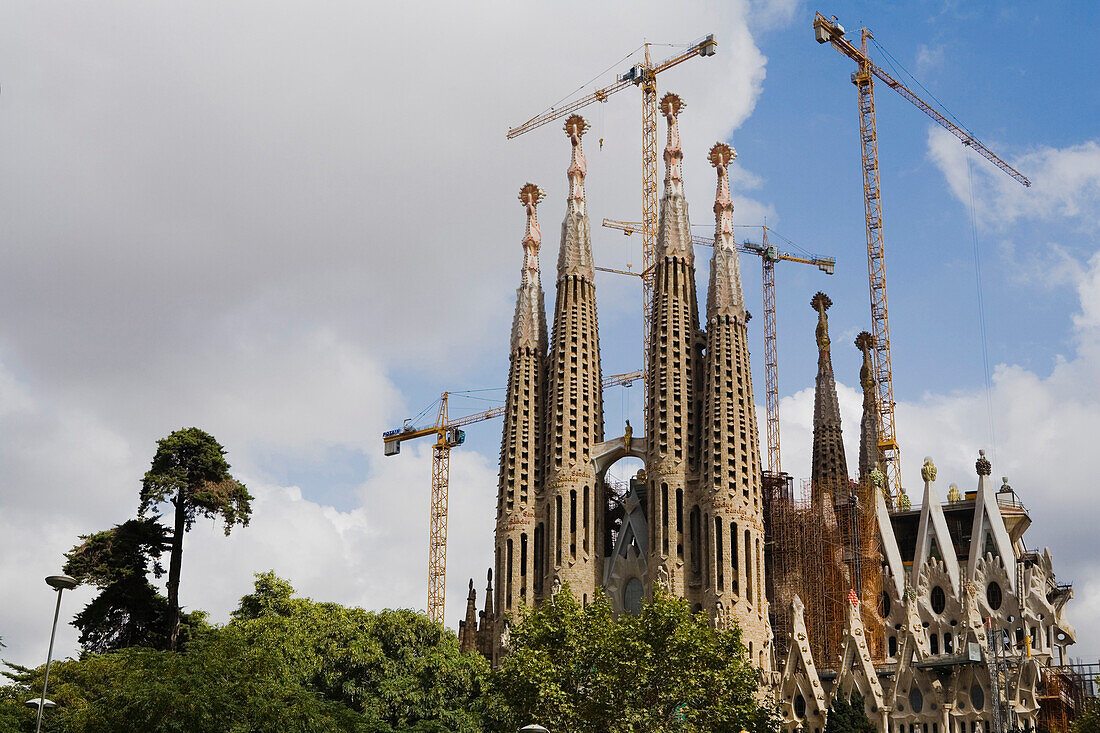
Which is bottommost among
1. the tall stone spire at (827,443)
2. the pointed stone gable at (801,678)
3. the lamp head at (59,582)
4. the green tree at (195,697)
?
the green tree at (195,697)

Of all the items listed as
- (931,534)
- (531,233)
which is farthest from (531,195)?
(931,534)

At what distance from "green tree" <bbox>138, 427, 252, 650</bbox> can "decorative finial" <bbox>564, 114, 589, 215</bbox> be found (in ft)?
99.9

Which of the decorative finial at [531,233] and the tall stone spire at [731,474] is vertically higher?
the decorative finial at [531,233]

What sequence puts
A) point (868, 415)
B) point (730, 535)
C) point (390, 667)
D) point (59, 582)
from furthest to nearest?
point (868, 415)
point (730, 535)
point (390, 667)
point (59, 582)

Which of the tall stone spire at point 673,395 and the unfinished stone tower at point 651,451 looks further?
the tall stone spire at point 673,395

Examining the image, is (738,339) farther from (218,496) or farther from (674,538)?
(218,496)

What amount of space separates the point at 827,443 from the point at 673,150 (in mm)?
22123

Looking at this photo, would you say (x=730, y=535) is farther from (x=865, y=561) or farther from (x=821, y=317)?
(x=821, y=317)

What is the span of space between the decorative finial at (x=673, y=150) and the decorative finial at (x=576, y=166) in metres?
5.00

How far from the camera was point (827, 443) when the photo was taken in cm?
8794

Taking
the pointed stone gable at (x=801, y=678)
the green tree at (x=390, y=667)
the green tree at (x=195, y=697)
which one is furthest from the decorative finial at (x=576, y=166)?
the green tree at (x=195, y=697)

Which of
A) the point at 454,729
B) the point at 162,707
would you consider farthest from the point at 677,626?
the point at 162,707

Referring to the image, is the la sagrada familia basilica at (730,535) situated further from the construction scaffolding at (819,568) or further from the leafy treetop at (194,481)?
→ the leafy treetop at (194,481)

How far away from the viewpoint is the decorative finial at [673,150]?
77.4 meters
